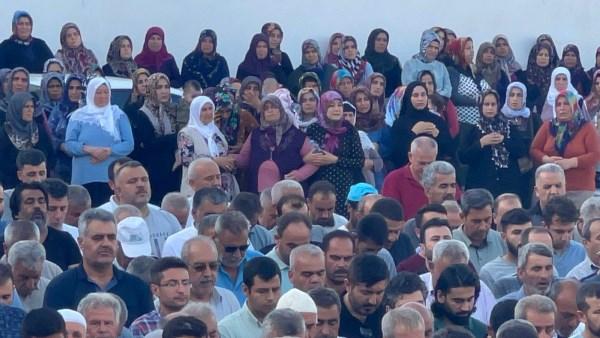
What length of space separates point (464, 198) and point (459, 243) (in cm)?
155

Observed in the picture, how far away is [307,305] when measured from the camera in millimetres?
10242

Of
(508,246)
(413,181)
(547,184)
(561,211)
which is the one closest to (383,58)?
(413,181)

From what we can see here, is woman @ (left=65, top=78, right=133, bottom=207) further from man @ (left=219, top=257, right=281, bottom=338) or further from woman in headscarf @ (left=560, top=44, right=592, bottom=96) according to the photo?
woman in headscarf @ (left=560, top=44, right=592, bottom=96)

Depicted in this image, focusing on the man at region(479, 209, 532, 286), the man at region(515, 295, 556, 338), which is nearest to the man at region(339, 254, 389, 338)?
the man at region(515, 295, 556, 338)

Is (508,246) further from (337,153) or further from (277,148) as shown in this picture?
(277,148)

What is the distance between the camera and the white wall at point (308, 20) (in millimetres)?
19047

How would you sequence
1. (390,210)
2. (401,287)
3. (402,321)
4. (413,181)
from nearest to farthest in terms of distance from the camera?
(402,321)
(401,287)
(390,210)
(413,181)

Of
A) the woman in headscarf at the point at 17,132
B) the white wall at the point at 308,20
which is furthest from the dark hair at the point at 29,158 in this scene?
the white wall at the point at 308,20

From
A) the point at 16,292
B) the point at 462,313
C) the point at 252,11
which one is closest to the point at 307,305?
the point at 462,313

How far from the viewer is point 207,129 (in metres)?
15.9

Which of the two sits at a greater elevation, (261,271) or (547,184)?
(547,184)

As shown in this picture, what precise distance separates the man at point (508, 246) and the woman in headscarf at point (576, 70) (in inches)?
283

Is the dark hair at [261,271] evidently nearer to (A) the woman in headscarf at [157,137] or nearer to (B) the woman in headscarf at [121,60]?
(A) the woman in headscarf at [157,137]

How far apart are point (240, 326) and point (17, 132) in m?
5.43
